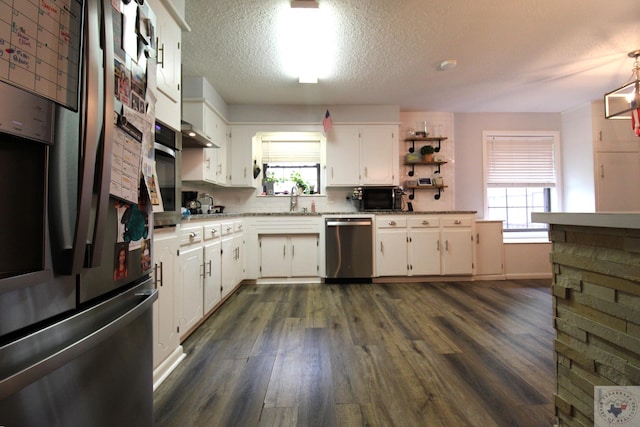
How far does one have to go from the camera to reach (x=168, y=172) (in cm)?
147

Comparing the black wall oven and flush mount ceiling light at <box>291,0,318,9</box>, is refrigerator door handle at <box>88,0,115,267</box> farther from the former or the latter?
flush mount ceiling light at <box>291,0,318,9</box>

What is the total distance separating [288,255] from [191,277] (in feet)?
5.24

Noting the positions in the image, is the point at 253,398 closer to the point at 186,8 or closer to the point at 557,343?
the point at 557,343

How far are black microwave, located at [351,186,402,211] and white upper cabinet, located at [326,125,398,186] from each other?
12 cm

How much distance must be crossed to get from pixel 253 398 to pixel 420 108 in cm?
404

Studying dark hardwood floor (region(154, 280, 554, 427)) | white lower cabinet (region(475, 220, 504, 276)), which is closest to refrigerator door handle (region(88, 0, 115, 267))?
dark hardwood floor (region(154, 280, 554, 427))

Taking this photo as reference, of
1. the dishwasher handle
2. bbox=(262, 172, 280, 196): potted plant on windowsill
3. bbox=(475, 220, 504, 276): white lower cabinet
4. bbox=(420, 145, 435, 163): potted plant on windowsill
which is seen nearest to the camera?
the dishwasher handle

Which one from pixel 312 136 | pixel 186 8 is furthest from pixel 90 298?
pixel 312 136

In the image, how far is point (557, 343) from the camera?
94 cm

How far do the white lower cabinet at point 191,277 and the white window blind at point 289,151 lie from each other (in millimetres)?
2207

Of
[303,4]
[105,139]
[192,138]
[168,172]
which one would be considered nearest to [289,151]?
[192,138]

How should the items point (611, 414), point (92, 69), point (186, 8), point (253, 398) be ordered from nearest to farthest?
1. point (92, 69)
2. point (611, 414)
3. point (253, 398)
4. point (186, 8)

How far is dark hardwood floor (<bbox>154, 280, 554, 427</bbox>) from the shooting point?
1.14 metres

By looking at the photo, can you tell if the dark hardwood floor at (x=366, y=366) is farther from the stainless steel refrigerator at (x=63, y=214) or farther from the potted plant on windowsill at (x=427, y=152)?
the potted plant on windowsill at (x=427, y=152)
